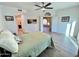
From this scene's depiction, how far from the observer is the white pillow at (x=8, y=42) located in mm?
1179

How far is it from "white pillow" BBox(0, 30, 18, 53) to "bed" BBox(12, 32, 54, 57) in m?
0.05

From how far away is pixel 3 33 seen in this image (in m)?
1.22

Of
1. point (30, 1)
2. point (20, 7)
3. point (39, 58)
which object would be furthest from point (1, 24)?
point (39, 58)

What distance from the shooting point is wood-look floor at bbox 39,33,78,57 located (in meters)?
1.32

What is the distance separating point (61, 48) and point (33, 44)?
329mm

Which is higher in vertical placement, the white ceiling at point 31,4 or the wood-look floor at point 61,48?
the white ceiling at point 31,4

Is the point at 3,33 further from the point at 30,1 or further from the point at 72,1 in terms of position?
the point at 72,1

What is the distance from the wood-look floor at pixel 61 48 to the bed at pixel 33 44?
0.06 metres

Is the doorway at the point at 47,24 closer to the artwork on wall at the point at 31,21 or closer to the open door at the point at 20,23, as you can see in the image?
the artwork on wall at the point at 31,21

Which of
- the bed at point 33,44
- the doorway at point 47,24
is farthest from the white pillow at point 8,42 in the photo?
the doorway at point 47,24

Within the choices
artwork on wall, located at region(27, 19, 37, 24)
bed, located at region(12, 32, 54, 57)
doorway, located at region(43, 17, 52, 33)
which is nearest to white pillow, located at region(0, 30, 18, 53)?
bed, located at region(12, 32, 54, 57)

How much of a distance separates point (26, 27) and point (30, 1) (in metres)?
0.30

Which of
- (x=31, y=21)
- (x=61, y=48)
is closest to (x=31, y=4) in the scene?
(x=31, y=21)

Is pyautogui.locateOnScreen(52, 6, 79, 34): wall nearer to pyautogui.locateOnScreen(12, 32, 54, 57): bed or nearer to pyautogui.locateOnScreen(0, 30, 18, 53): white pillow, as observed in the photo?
pyautogui.locateOnScreen(12, 32, 54, 57): bed
